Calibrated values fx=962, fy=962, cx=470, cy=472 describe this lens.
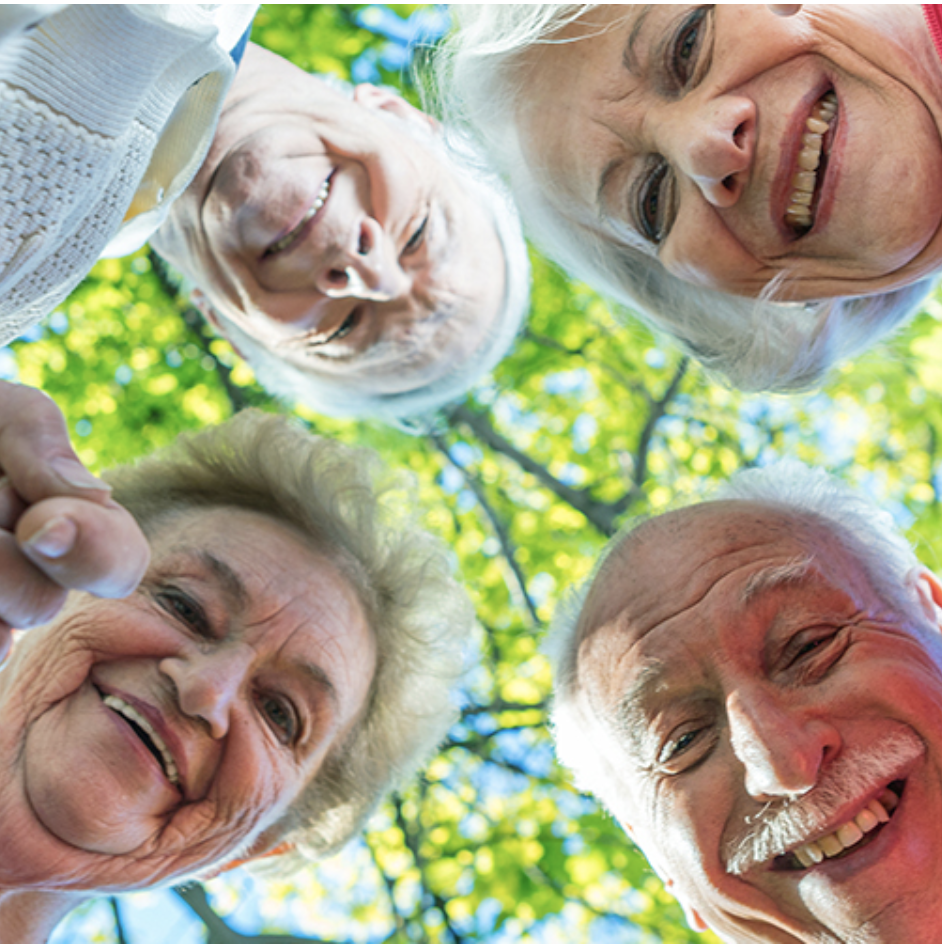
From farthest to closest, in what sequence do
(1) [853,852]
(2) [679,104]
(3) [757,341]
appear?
(3) [757,341]
(2) [679,104]
(1) [853,852]

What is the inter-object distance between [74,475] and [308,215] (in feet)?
7.51

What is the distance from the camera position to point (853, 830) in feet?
7.06

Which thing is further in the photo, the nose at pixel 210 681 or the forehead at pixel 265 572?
the forehead at pixel 265 572

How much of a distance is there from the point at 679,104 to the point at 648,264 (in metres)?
0.87

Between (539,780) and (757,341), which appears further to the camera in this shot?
(539,780)

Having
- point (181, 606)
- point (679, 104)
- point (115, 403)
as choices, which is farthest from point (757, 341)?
point (115, 403)

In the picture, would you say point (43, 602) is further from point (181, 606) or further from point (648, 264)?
point (648, 264)

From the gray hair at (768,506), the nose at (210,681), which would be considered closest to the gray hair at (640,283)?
the gray hair at (768,506)

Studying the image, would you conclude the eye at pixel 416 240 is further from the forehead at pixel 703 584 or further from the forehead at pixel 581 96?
the forehead at pixel 703 584

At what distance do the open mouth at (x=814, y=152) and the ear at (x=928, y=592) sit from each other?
1.08m

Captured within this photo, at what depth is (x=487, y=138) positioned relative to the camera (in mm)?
3365

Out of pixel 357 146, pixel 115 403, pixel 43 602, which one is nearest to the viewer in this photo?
pixel 43 602

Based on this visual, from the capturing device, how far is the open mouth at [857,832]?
2.15 meters

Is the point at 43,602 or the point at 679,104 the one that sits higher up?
the point at 679,104
